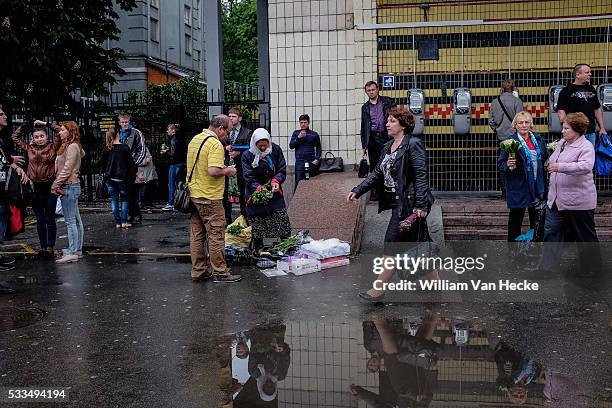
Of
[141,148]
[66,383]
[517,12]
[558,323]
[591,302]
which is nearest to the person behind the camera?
[66,383]

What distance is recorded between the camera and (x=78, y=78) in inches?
670

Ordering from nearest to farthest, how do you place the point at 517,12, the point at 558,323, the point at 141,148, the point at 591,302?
the point at 558,323 < the point at 591,302 < the point at 517,12 < the point at 141,148

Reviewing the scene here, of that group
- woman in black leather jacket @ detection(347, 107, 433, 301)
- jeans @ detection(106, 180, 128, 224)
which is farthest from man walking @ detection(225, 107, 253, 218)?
woman in black leather jacket @ detection(347, 107, 433, 301)

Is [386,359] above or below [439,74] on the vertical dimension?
below

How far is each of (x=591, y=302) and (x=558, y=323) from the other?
0.89 m

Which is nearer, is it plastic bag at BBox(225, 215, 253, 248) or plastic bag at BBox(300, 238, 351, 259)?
plastic bag at BBox(300, 238, 351, 259)

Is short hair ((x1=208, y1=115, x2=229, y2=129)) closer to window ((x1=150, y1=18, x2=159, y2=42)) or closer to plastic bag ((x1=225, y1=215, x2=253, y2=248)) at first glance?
plastic bag ((x1=225, y1=215, x2=253, y2=248))

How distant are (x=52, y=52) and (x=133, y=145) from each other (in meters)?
3.97

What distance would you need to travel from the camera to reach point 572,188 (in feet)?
25.4

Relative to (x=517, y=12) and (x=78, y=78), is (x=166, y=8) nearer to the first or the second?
(x=78, y=78)

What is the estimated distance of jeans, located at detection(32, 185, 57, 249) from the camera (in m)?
9.96

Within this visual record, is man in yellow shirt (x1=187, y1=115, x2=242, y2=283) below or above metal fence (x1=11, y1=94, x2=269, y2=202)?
below

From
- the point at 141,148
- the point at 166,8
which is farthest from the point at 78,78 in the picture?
the point at 166,8

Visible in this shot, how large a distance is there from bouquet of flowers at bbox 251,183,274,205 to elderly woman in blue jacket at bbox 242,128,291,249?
0.01 metres
